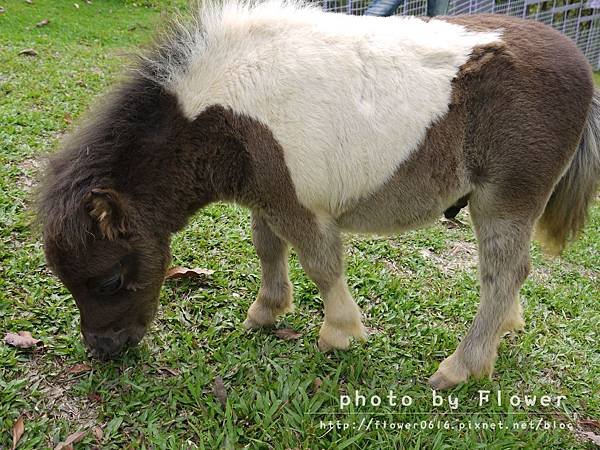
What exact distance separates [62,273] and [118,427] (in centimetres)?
88

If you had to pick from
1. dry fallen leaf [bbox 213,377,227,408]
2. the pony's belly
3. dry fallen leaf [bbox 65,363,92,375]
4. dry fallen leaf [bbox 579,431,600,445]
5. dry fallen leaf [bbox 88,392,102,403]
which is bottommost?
dry fallen leaf [bbox 579,431,600,445]

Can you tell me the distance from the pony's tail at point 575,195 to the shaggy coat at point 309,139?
7.1 inches

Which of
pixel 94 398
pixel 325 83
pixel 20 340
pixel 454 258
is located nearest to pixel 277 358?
pixel 94 398

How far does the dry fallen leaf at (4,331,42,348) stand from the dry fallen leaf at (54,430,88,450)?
73cm

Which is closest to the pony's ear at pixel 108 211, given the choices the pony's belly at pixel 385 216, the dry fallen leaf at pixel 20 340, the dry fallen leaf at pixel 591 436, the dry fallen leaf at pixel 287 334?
the dry fallen leaf at pixel 20 340

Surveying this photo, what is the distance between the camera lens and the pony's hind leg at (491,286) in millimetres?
3180

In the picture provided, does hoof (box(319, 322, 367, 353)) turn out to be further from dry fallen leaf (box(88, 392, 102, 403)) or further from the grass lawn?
dry fallen leaf (box(88, 392, 102, 403))

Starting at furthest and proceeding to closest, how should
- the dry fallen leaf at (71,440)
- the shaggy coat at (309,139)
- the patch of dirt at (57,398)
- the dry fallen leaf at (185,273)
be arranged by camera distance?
the dry fallen leaf at (185,273) → the patch of dirt at (57,398) → the shaggy coat at (309,139) → the dry fallen leaf at (71,440)

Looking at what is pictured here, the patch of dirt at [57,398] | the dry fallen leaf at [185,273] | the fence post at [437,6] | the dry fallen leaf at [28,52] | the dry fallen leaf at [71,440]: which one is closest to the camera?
the dry fallen leaf at [71,440]

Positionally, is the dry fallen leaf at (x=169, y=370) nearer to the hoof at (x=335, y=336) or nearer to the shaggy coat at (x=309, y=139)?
the shaggy coat at (x=309, y=139)

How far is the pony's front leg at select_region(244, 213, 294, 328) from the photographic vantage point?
3.55 metres

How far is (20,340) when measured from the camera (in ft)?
10.5

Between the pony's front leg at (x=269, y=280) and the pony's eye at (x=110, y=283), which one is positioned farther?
the pony's front leg at (x=269, y=280)

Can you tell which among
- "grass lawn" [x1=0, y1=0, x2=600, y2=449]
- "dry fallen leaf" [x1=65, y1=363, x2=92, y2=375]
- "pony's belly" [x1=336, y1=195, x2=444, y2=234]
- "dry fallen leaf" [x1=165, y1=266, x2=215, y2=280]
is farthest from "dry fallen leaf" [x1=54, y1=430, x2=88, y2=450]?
"pony's belly" [x1=336, y1=195, x2=444, y2=234]
